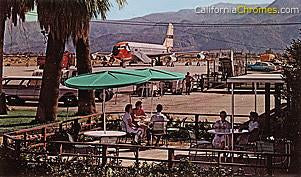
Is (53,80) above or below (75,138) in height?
above

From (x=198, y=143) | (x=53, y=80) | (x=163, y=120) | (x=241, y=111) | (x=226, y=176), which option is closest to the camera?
(x=226, y=176)

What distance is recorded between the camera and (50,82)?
1338 cm

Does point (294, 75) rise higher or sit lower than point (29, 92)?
higher

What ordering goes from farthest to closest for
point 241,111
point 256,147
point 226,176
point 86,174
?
point 241,111 → point 256,147 → point 86,174 → point 226,176

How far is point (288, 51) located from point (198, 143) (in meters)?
2.40

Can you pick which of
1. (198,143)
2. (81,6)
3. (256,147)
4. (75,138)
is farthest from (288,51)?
(81,6)

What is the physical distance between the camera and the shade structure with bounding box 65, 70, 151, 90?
9234 mm

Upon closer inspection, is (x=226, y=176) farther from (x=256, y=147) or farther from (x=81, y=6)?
(x=81, y=6)

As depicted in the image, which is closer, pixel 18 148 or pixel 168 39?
pixel 18 148

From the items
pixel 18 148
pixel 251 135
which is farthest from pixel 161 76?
pixel 18 148

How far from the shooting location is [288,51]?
8.16m

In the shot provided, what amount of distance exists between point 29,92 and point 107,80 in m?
13.2

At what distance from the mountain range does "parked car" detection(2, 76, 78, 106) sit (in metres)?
1.45

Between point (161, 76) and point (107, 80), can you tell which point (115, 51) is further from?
point (107, 80)
